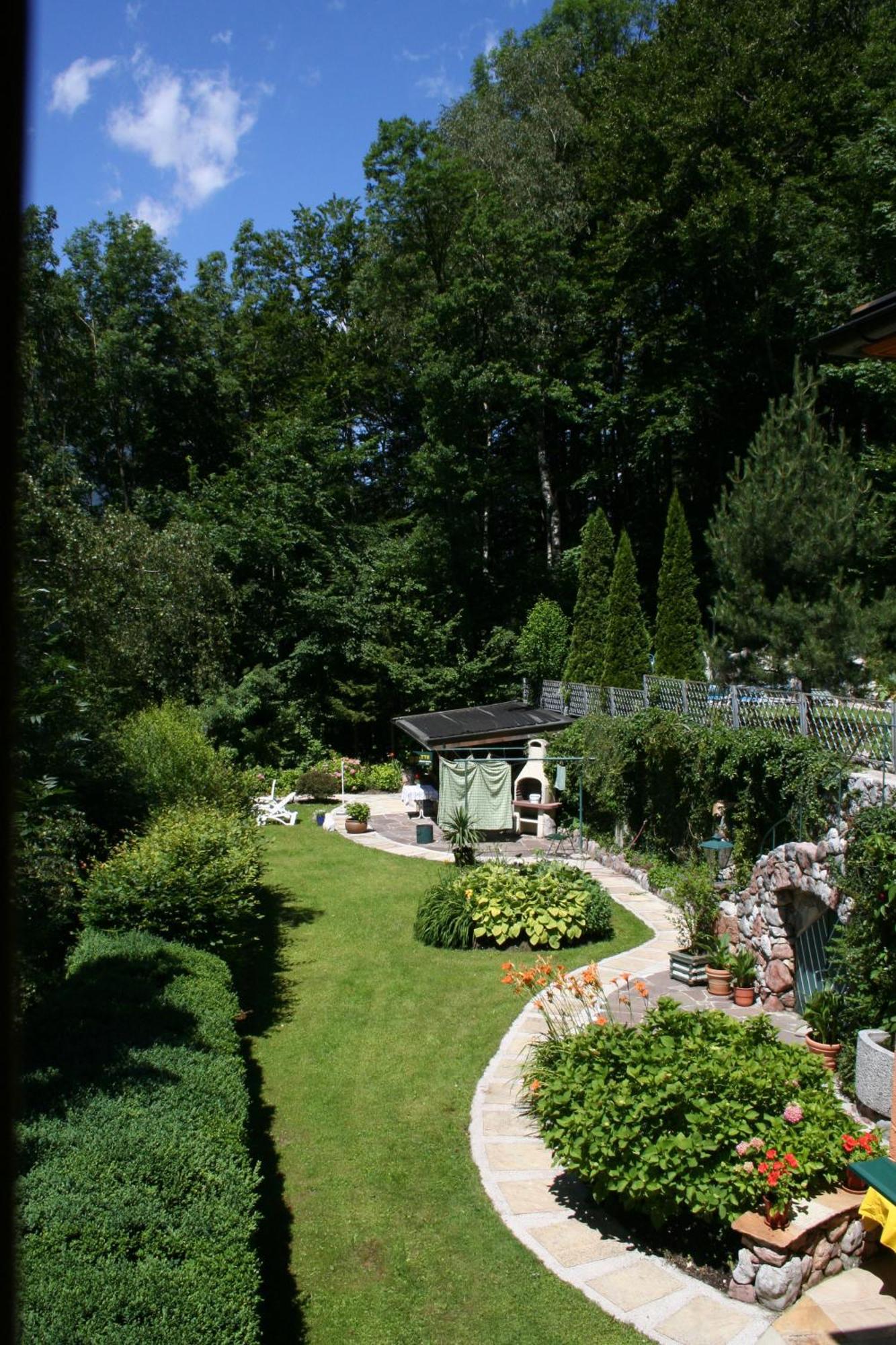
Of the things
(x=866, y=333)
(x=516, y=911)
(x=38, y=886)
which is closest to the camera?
(x=866, y=333)

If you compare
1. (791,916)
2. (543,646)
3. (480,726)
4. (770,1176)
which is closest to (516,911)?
(791,916)

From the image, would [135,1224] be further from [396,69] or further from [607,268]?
[607,268]

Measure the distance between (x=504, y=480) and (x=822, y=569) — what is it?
569 inches

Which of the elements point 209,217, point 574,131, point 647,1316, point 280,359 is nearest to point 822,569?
point 209,217

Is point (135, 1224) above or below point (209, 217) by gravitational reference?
below

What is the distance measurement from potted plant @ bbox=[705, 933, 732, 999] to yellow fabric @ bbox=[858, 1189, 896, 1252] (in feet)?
20.6

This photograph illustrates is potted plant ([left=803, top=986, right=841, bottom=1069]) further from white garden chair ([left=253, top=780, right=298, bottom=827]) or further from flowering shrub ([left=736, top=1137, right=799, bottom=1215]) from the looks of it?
white garden chair ([left=253, top=780, right=298, bottom=827])

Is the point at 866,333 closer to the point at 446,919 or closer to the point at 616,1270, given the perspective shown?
the point at 616,1270

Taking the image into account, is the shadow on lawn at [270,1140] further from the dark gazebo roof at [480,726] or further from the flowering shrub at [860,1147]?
the dark gazebo roof at [480,726]

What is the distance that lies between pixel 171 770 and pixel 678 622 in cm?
1302

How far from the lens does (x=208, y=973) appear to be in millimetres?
9461

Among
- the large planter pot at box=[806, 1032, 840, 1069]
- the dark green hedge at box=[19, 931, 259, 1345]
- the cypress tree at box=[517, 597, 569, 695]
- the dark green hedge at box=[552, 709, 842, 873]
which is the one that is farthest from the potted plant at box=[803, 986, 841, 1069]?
the cypress tree at box=[517, 597, 569, 695]

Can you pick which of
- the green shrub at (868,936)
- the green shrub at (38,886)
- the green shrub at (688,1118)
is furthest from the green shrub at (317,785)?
the green shrub at (688,1118)

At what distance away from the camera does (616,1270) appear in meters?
6.53
